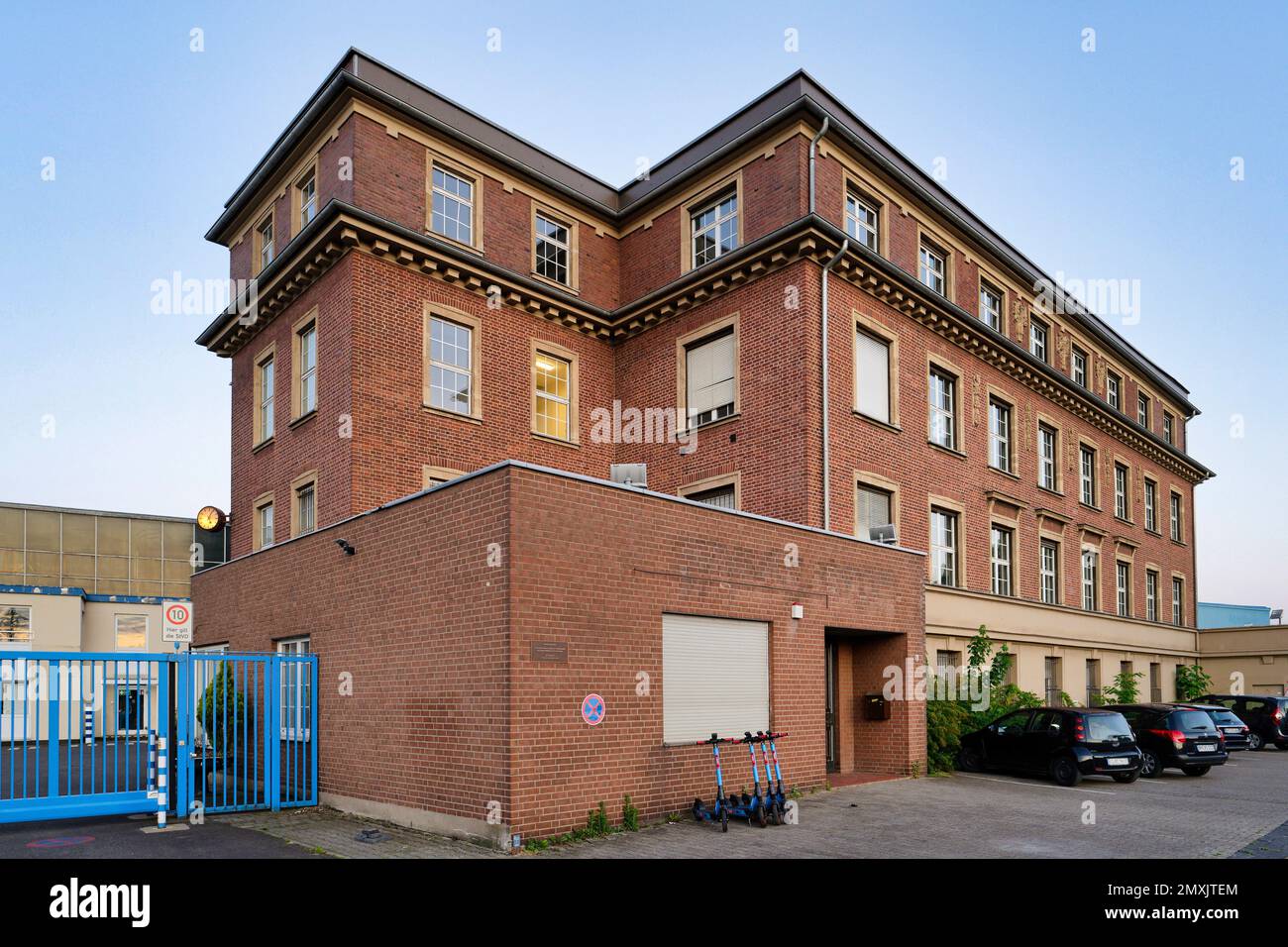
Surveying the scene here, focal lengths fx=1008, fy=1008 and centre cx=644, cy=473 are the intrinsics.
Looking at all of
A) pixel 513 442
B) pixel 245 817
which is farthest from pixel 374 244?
pixel 245 817

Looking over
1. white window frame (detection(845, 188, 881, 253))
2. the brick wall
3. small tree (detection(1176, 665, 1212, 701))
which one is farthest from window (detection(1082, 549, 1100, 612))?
the brick wall

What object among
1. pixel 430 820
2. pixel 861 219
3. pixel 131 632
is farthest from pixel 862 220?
pixel 131 632

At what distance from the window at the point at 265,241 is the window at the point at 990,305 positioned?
57.9ft

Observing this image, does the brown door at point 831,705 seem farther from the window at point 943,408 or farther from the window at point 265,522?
the window at point 265,522

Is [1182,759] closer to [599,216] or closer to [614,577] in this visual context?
[614,577]

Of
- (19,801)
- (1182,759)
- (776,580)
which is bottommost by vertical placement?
(1182,759)

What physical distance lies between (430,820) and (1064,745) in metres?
11.6

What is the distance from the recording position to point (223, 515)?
24.4 meters

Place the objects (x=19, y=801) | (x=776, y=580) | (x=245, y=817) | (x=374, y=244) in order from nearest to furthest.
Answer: (x=19, y=801) < (x=245, y=817) < (x=776, y=580) < (x=374, y=244)

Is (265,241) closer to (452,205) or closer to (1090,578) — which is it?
(452,205)

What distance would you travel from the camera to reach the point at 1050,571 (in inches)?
1139

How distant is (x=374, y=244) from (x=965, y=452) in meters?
14.5

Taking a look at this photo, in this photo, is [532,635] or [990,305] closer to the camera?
[532,635]

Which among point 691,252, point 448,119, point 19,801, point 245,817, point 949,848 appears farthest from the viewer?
point 691,252
